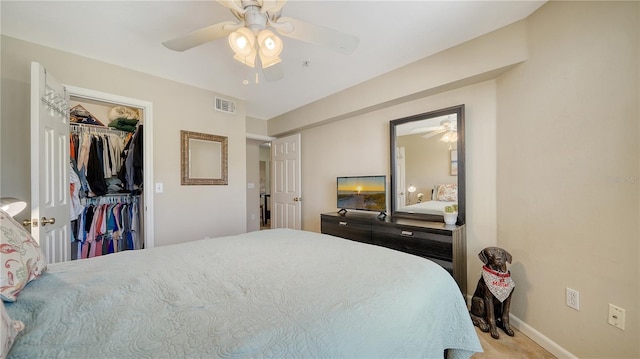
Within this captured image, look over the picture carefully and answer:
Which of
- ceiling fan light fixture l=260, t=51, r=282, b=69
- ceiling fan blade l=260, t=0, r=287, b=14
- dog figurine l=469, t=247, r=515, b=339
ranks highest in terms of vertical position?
ceiling fan blade l=260, t=0, r=287, b=14

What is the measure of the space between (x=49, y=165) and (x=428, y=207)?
10.6 ft

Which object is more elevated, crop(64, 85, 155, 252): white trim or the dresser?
crop(64, 85, 155, 252): white trim

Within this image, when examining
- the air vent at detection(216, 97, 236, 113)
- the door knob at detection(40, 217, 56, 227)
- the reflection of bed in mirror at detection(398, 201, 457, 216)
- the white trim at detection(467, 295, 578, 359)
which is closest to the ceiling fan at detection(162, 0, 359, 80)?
the door knob at detection(40, 217, 56, 227)

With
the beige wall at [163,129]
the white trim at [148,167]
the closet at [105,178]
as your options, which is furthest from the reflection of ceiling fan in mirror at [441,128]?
the closet at [105,178]

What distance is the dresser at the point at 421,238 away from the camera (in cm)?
197

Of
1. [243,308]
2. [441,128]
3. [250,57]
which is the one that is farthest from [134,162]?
[441,128]

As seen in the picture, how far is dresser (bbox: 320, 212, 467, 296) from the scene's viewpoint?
197 centimetres

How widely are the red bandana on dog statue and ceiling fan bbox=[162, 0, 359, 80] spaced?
1.93 metres

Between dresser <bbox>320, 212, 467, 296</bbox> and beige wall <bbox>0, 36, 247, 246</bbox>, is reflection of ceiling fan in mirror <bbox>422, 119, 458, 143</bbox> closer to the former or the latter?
dresser <bbox>320, 212, 467, 296</bbox>

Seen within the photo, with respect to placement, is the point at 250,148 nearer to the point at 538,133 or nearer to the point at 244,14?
the point at 244,14

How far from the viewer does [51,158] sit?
1.76 meters

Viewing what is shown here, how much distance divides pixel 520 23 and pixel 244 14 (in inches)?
78.1

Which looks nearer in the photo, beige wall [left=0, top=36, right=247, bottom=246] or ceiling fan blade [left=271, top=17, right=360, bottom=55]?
ceiling fan blade [left=271, top=17, right=360, bottom=55]

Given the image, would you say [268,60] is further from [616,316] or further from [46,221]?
[616,316]
